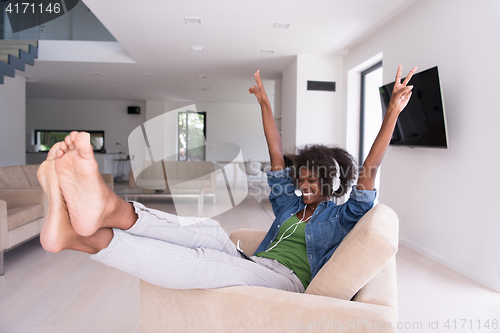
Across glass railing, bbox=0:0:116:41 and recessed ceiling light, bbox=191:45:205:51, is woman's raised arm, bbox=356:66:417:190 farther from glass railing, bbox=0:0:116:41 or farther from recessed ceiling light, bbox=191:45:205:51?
glass railing, bbox=0:0:116:41

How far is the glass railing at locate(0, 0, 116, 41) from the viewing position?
537 cm

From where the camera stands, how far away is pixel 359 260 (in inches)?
37.8

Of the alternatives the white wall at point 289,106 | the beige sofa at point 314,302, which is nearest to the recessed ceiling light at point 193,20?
the white wall at point 289,106

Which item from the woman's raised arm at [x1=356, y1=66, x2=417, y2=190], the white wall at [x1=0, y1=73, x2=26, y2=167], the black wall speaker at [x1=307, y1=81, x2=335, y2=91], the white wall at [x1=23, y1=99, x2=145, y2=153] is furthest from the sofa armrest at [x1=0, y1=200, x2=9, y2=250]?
the white wall at [x1=23, y1=99, x2=145, y2=153]

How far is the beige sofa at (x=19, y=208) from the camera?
2473 mm

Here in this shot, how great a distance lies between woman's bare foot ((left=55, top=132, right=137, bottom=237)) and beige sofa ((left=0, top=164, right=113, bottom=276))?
2018 mm

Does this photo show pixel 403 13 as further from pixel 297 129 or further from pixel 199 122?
pixel 199 122

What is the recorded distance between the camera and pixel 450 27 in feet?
9.24

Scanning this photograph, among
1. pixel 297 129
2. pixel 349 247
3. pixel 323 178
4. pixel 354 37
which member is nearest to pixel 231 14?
pixel 354 37

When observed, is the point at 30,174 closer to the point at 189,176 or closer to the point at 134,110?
the point at 189,176

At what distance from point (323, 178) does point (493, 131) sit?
160 cm

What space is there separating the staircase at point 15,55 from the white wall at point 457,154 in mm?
5398

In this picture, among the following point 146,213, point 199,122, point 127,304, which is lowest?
point 127,304

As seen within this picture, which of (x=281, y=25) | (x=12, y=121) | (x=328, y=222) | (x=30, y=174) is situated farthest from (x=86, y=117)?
(x=328, y=222)
